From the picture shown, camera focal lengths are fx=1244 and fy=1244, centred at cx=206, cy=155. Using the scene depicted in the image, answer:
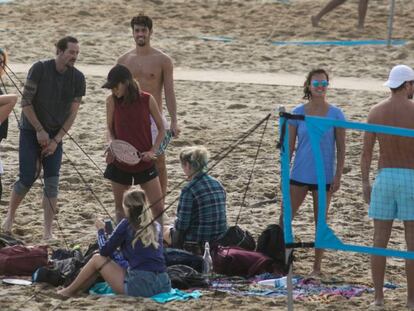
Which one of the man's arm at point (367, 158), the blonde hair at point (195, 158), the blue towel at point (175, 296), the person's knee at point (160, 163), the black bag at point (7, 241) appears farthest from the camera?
the person's knee at point (160, 163)

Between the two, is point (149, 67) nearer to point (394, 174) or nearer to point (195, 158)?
point (195, 158)

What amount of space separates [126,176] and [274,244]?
1272 millimetres

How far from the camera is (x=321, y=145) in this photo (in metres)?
8.18


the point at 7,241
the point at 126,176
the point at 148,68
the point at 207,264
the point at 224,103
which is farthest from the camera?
the point at 224,103

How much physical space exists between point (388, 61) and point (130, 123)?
892 cm

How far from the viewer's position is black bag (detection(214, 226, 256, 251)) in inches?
331

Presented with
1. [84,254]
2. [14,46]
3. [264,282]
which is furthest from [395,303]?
[14,46]

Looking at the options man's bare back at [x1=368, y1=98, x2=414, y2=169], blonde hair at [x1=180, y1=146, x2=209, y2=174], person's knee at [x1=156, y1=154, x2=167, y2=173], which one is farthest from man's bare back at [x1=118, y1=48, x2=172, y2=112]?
man's bare back at [x1=368, y1=98, x2=414, y2=169]

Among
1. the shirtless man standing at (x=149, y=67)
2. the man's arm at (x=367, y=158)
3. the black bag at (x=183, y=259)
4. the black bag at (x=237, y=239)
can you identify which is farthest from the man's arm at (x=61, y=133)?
the man's arm at (x=367, y=158)

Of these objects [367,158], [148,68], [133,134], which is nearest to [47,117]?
[133,134]

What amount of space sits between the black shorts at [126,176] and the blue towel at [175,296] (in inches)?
51.0

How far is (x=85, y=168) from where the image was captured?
36.9 ft

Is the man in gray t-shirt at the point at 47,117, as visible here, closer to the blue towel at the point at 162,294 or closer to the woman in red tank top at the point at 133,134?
the woman in red tank top at the point at 133,134

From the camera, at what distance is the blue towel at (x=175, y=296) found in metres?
7.54
